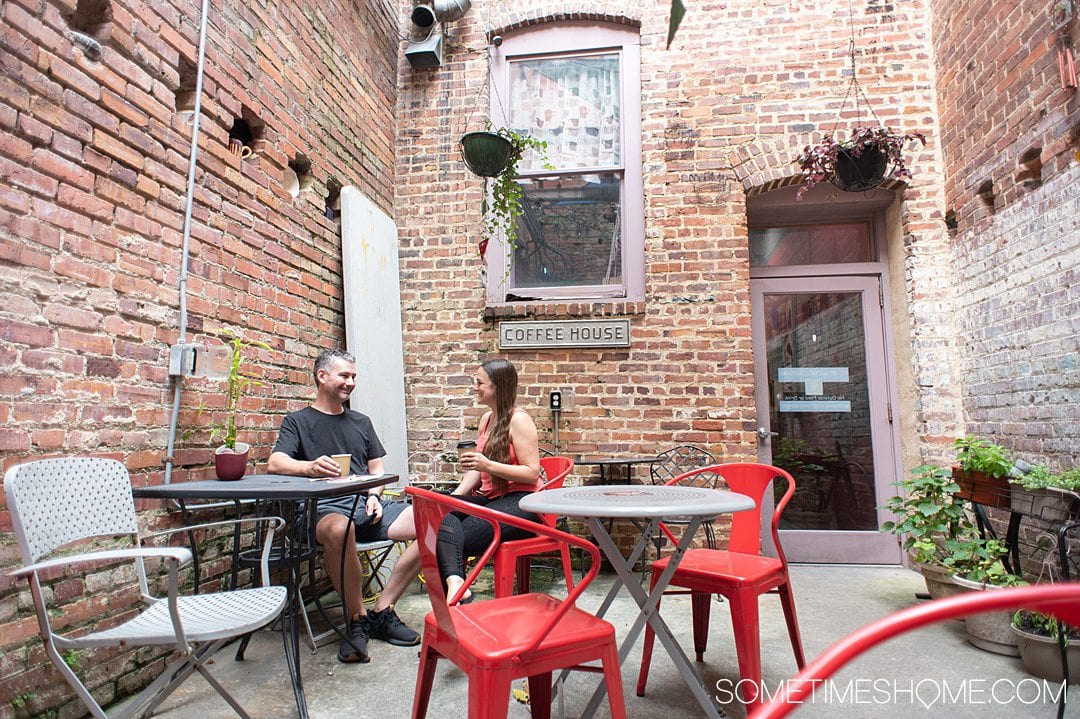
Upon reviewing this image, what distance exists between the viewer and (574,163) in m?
4.64

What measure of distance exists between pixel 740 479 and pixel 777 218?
2.90 metres

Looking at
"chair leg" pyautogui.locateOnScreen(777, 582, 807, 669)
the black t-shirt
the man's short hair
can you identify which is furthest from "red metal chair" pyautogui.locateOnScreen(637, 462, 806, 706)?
the man's short hair

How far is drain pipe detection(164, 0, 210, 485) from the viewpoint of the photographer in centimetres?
240

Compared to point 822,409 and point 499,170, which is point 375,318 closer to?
point 499,170

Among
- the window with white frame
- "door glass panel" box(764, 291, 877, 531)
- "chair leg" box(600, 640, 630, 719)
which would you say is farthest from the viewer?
the window with white frame

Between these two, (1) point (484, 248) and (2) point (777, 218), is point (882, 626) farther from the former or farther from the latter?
(2) point (777, 218)

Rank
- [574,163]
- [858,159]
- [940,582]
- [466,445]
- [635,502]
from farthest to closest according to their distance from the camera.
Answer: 1. [574,163]
2. [466,445]
3. [858,159]
4. [940,582]
5. [635,502]

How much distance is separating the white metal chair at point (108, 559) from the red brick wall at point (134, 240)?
0.67 ft

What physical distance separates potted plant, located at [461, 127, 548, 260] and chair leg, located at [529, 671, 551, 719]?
3231 mm

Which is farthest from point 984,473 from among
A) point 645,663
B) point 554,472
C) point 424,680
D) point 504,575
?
point 424,680

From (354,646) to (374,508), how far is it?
620 millimetres

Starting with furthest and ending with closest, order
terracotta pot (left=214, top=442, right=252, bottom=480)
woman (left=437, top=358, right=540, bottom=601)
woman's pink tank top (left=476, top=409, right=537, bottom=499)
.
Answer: woman's pink tank top (left=476, top=409, right=537, bottom=499)
woman (left=437, top=358, right=540, bottom=601)
terracotta pot (left=214, top=442, right=252, bottom=480)

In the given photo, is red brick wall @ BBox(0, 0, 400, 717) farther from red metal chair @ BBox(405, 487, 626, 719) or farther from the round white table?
the round white table

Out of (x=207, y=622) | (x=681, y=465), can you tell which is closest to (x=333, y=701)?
(x=207, y=622)
